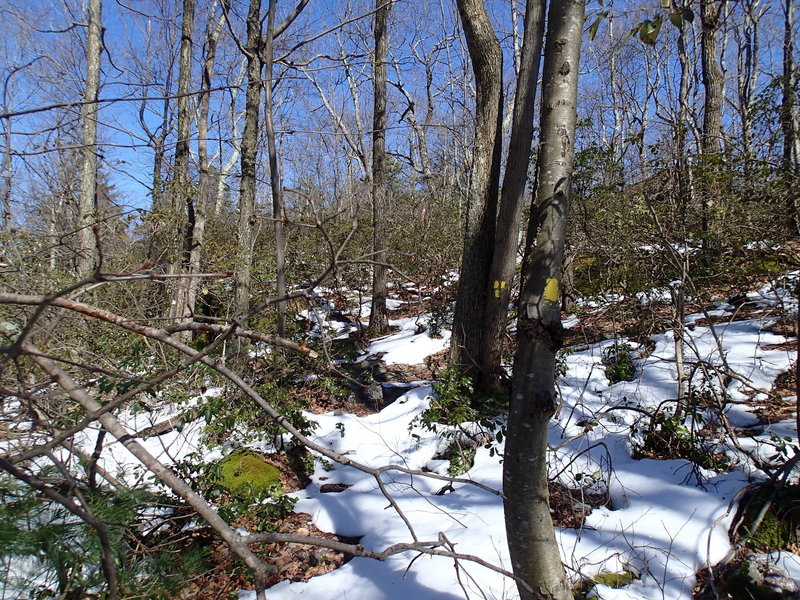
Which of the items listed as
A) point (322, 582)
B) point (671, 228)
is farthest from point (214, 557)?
point (671, 228)

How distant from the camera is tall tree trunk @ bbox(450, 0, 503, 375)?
16.4 ft

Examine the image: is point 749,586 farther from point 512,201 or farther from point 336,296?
point 336,296

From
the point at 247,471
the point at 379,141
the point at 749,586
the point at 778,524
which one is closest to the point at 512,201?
the point at 778,524

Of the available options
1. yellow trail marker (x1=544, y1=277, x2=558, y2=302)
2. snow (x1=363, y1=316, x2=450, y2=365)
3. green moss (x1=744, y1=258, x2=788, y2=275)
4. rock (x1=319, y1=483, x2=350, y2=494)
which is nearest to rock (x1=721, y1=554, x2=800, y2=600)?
yellow trail marker (x1=544, y1=277, x2=558, y2=302)

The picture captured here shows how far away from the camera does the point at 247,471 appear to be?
14.2 ft

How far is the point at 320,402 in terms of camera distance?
6445 millimetres

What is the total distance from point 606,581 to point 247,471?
309 centimetres

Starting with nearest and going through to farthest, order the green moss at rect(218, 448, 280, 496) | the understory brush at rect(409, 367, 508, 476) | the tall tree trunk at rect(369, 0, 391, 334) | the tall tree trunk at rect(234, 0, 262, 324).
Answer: the green moss at rect(218, 448, 280, 496), the understory brush at rect(409, 367, 508, 476), the tall tree trunk at rect(234, 0, 262, 324), the tall tree trunk at rect(369, 0, 391, 334)

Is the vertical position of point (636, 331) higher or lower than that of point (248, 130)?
lower

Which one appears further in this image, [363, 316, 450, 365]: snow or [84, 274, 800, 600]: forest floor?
[363, 316, 450, 365]: snow

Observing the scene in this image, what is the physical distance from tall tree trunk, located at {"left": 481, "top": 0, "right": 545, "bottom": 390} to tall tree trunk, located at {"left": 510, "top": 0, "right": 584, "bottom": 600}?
1959 millimetres

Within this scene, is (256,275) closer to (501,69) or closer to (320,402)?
(320,402)

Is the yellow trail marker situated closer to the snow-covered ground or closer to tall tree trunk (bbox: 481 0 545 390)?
the snow-covered ground

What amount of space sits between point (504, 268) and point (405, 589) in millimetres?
3121
